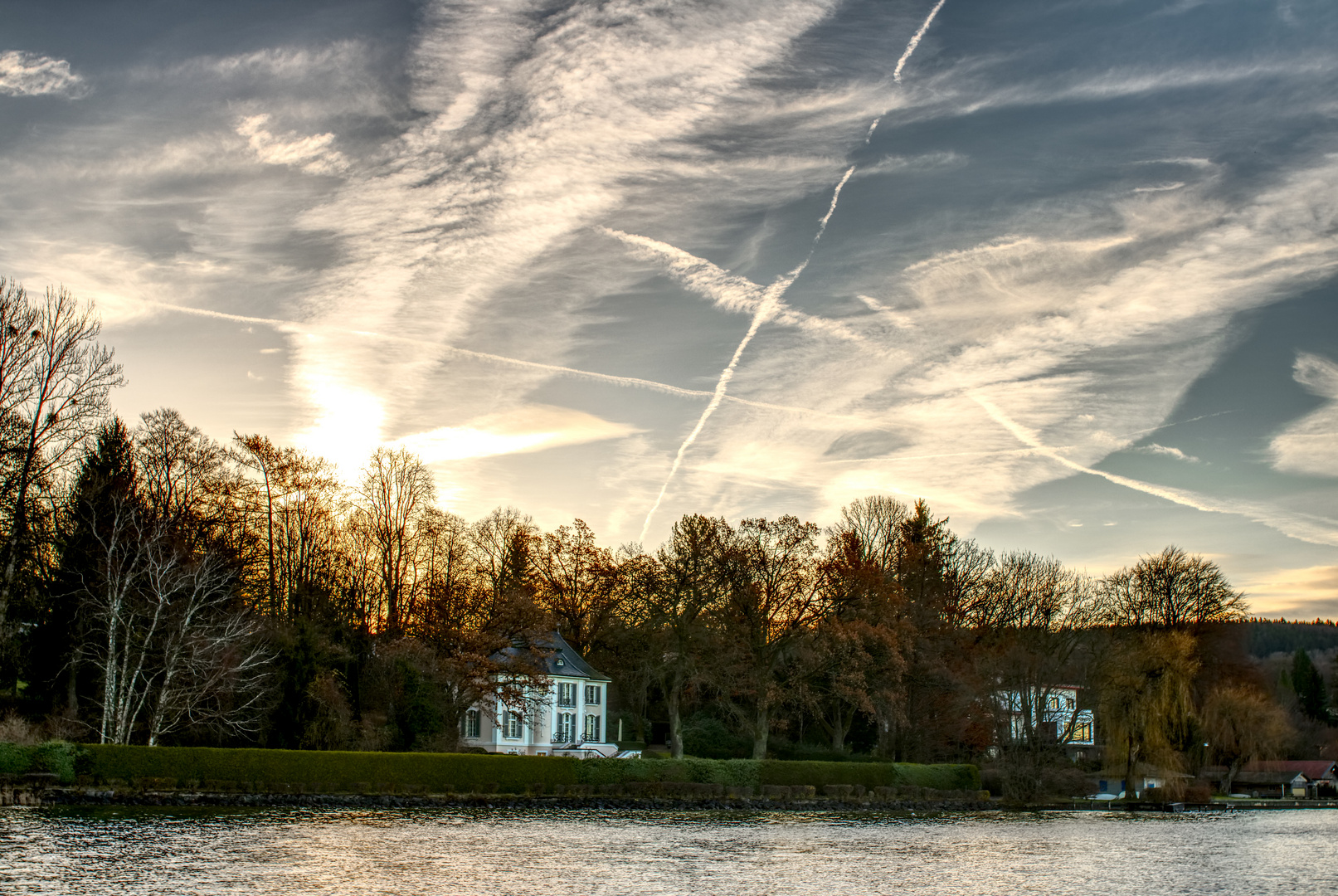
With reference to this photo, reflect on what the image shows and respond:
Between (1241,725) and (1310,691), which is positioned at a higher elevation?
(1241,725)

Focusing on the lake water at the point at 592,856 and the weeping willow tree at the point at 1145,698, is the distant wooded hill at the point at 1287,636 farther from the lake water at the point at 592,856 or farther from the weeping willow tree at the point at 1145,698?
the lake water at the point at 592,856

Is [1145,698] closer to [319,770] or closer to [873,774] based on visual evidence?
[873,774]

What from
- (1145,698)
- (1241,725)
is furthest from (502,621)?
(1241,725)

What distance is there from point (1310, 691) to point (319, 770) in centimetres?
10893

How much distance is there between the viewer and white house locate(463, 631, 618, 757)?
5814 centimetres

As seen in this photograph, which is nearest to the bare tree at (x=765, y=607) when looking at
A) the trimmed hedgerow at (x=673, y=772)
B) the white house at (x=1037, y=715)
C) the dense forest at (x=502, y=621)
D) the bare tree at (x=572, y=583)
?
the dense forest at (x=502, y=621)

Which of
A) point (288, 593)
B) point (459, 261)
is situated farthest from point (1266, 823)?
point (288, 593)

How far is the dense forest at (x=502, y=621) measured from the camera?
37281 millimetres

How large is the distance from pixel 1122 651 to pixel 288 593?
4303cm

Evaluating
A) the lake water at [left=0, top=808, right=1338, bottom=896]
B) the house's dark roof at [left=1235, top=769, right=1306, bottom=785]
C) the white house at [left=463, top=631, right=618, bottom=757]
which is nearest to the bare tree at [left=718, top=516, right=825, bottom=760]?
the white house at [left=463, top=631, right=618, bottom=757]

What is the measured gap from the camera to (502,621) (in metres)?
46.9

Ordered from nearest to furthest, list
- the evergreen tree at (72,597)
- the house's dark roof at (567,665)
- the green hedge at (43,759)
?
1. the green hedge at (43,759)
2. the evergreen tree at (72,597)
3. the house's dark roof at (567,665)

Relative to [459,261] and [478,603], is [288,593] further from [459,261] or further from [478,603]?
[459,261]

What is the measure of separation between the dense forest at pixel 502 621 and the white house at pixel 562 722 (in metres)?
2.34
